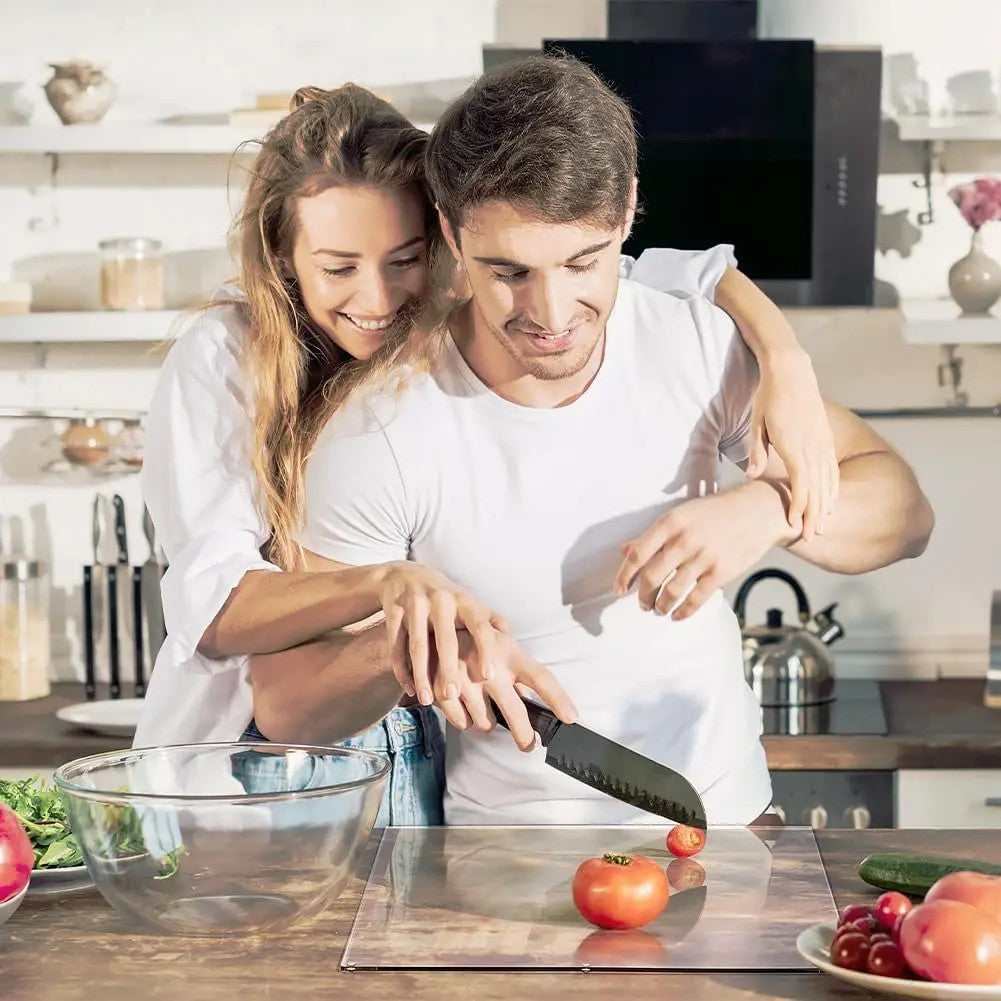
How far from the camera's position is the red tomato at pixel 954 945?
109 centimetres

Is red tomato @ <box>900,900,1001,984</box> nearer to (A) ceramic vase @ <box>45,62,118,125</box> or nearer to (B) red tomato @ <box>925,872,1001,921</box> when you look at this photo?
(B) red tomato @ <box>925,872,1001,921</box>

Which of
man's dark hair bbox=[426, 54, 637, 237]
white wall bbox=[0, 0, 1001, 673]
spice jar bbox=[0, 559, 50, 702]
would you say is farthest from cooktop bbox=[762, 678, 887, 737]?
spice jar bbox=[0, 559, 50, 702]

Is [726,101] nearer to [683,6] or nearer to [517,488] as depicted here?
[683,6]

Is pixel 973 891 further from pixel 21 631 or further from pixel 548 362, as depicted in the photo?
pixel 21 631

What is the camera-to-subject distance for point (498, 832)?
158 centimetres

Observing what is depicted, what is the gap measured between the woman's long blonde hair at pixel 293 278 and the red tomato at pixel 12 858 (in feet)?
1.67

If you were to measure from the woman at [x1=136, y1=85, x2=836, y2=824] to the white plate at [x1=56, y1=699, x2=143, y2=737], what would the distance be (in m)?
0.92

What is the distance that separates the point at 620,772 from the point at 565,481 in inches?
17.3

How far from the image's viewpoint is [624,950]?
1234 millimetres

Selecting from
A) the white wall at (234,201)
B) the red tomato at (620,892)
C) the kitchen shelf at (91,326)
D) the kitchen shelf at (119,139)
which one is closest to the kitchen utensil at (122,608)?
the white wall at (234,201)

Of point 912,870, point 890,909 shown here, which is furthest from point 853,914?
point 912,870

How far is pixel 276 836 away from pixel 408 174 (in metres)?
0.80

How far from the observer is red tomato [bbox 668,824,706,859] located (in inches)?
57.4

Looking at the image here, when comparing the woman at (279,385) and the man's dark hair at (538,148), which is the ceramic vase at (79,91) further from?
the man's dark hair at (538,148)
